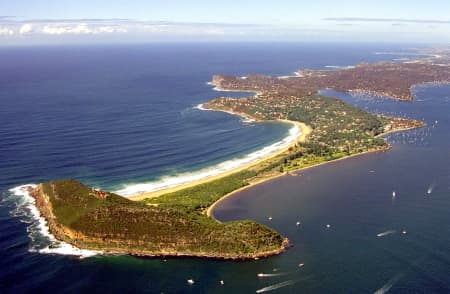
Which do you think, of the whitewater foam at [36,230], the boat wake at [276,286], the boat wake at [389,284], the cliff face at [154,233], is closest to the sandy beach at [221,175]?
the cliff face at [154,233]

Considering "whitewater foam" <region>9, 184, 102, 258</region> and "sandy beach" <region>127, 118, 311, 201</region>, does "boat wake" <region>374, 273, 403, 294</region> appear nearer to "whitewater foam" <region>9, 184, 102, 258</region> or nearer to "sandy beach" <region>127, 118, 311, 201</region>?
"whitewater foam" <region>9, 184, 102, 258</region>

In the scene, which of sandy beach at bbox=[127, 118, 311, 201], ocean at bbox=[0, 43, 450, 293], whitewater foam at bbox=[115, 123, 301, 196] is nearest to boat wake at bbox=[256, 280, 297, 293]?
ocean at bbox=[0, 43, 450, 293]

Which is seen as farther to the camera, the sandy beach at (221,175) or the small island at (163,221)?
the sandy beach at (221,175)

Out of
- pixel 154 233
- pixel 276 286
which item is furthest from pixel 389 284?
pixel 154 233

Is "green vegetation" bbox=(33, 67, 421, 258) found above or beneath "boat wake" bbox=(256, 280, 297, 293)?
above

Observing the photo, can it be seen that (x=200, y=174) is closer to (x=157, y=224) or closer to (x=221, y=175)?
(x=221, y=175)

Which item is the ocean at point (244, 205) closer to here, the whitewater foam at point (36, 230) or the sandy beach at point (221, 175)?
the whitewater foam at point (36, 230)

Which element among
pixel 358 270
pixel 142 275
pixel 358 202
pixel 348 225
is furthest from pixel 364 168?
pixel 142 275
